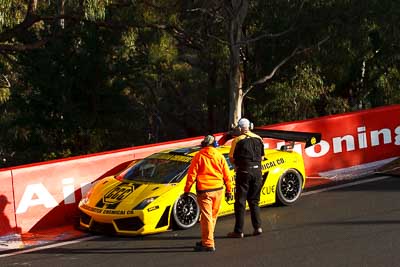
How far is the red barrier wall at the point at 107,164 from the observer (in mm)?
10109

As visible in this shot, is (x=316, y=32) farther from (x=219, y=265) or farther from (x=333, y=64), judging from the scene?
(x=219, y=265)

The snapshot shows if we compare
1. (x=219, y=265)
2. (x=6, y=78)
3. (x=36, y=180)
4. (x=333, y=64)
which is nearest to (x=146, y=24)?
(x=333, y=64)

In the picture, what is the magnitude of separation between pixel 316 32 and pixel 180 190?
547 inches

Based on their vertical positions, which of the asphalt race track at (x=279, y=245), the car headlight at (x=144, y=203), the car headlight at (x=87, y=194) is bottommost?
the asphalt race track at (x=279, y=245)

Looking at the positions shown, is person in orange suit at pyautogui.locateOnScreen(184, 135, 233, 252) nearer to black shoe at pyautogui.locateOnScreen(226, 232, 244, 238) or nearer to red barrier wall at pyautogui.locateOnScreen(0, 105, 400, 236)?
black shoe at pyautogui.locateOnScreen(226, 232, 244, 238)

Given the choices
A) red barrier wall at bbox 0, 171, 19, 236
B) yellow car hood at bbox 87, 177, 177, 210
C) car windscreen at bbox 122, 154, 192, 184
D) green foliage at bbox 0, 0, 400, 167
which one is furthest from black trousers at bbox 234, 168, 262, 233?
green foliage at bbox 0, 0, 400, 167

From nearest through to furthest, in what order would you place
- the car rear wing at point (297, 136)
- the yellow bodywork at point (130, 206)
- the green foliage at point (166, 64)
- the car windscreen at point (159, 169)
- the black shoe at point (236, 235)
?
the black shoe at point (236, 235) → the yellow bodywork at point (130, 206) → the car windscreen at point (159, 169) → the car rear wing at point (297, 136) → the green foliage at point (166, 64)

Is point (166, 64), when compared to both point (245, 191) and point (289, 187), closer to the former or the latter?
point (289, 187)

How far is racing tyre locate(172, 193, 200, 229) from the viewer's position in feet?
30.9

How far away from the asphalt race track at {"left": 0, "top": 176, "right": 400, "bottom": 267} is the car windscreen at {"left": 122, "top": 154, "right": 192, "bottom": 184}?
0.94 m

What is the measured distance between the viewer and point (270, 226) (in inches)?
372

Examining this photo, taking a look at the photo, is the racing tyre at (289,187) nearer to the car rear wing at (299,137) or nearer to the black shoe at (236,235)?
the car rear wing at (299,137)

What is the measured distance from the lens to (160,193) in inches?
369

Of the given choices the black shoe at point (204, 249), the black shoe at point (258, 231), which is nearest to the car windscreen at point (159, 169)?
the black shoe at point (258, 231)
